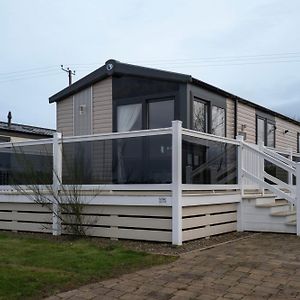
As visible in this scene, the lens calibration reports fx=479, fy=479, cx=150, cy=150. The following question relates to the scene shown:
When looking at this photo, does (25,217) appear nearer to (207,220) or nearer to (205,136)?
(207,220)

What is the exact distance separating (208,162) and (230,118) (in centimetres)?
430

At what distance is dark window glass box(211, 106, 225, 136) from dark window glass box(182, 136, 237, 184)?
2.24 metres

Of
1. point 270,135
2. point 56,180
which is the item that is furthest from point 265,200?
point 270,135

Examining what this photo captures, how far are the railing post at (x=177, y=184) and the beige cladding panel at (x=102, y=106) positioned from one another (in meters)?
4.62

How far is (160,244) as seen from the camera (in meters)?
7.93

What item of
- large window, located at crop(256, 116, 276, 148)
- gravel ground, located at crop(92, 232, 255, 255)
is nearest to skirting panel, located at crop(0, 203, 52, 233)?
gravel ground, located at crop(92, 232, 255, 255)

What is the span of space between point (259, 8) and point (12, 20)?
673 centimetres

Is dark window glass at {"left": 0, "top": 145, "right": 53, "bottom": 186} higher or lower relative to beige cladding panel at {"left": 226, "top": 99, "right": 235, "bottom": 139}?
lower

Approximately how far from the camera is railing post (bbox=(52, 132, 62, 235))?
8.97 meters

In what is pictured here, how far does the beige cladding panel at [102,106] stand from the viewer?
486 inches

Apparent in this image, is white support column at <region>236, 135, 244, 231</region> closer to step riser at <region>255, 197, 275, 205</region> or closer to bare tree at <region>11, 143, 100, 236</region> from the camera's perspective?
step riser at <region>255, 197, 275, 205</region>

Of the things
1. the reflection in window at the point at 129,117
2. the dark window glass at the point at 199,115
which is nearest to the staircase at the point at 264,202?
the dark window glass at the point at 199,115

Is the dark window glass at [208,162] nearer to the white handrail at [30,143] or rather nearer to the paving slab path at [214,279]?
the paving slab path at [214,279]

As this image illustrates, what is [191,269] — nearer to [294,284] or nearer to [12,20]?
[294,284]
